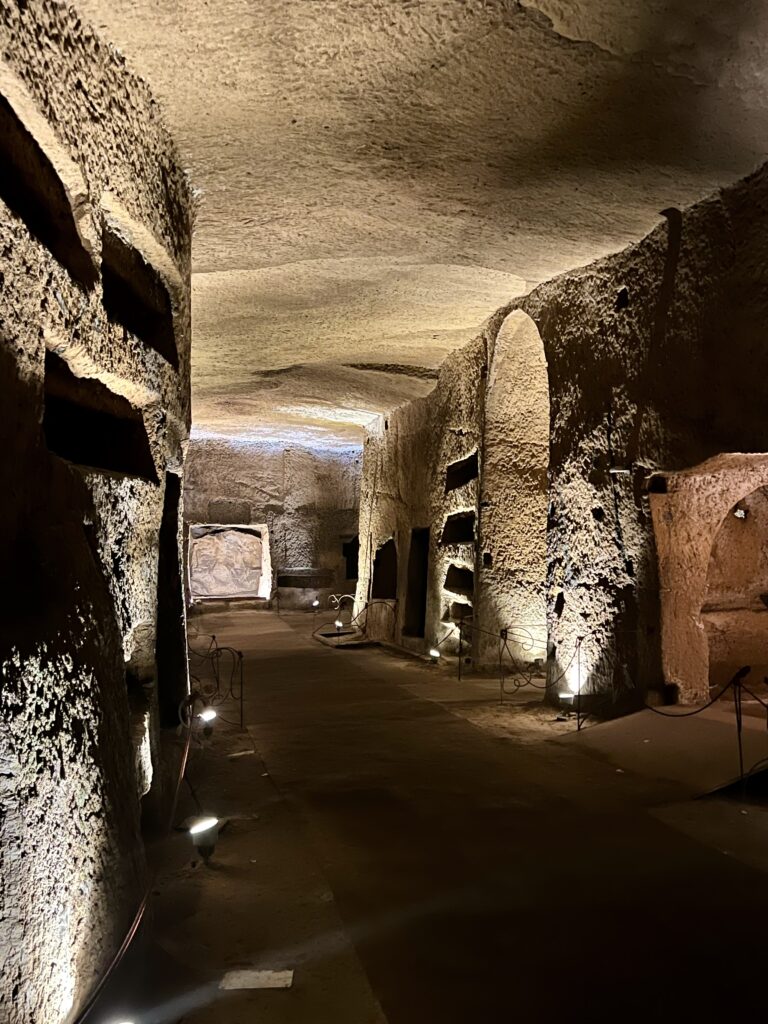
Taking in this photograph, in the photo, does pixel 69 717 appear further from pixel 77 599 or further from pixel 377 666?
pixel 377 666

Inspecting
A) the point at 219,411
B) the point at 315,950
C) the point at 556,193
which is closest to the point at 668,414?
the point at 556,193

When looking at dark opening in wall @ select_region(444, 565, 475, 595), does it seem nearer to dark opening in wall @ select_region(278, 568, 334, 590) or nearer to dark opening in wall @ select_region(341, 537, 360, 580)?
dark opening in wall @ select_region(278, 568, 334, 590)

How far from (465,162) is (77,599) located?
9.74ft

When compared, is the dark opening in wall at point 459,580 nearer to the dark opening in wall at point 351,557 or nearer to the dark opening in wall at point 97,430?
the dark opening in wall at point 97,430

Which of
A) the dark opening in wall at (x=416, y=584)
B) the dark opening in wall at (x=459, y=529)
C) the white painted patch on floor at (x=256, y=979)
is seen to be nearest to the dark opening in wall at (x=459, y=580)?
the dark opening in wall at (x=459, y=529)

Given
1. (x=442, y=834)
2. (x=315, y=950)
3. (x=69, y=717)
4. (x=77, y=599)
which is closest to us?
(x=69, y=717)

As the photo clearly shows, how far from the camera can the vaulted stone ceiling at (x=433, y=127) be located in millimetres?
2930

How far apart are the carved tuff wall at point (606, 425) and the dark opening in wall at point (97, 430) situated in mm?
3295

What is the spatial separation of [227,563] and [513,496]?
36.3 feet

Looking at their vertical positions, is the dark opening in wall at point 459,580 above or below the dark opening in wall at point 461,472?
below

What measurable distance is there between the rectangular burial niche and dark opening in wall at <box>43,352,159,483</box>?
13.8 m

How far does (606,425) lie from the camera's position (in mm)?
5797

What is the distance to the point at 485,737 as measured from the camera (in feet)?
18.1

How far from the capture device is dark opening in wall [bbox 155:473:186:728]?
14.9ft
